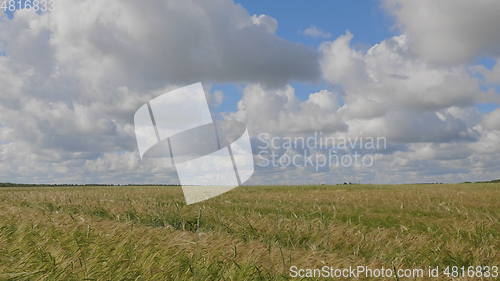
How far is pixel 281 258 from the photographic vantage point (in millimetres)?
4969

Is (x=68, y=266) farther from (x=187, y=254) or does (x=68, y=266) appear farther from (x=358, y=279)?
(x=358, y=279)

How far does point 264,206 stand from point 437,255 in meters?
7.45

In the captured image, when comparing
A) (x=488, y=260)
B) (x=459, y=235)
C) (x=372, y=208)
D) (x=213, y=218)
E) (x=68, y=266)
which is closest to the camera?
(x=68, y=266)

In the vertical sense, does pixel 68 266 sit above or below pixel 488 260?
above

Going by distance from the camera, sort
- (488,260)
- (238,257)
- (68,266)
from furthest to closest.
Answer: (488,260) → (238,257) → (68,266)

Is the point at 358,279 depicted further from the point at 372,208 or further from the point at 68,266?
the point at 372,208

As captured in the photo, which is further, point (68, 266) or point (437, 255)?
point (437, 255)

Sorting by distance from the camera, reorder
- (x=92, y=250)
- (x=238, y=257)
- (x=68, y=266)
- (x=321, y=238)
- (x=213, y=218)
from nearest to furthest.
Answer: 1. (x=68, y=266)
2. (x=92, y=250)
3. (x=238, y=257)
4. (x=321, y=238)
5. (x=213, y=218)

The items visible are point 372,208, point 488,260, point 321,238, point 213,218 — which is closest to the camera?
point 488,260

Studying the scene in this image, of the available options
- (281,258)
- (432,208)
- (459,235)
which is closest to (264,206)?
(432,208)

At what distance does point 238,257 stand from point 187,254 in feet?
1.85

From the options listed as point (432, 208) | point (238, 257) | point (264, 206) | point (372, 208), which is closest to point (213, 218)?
point (264, 206)

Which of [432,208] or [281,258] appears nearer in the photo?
[281,258]

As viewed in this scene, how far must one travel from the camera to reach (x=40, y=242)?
4.73 meters
